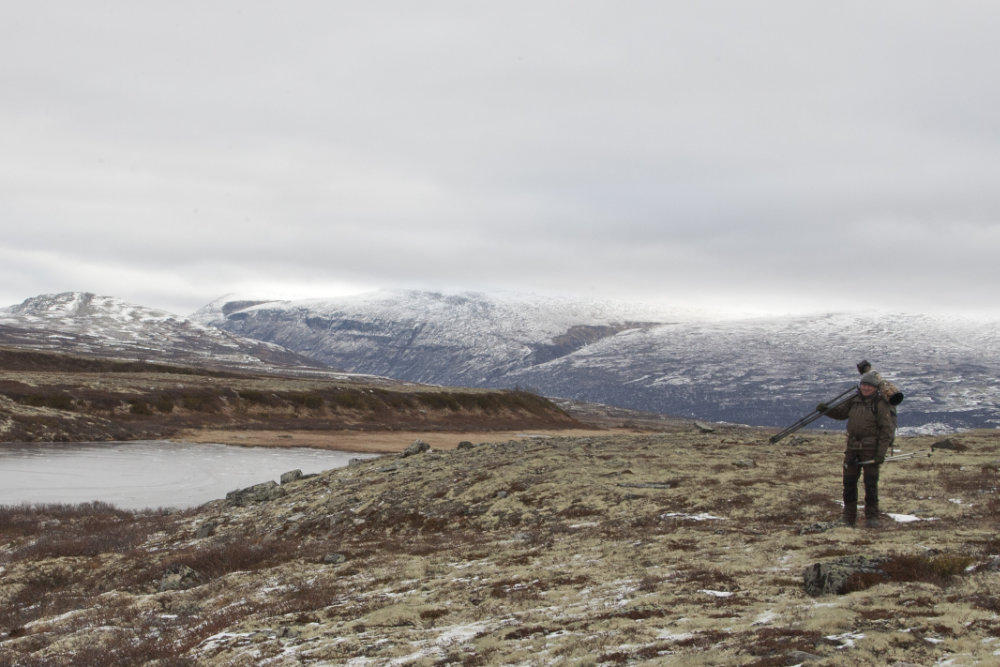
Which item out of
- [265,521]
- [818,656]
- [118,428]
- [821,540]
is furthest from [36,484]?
[818,656]

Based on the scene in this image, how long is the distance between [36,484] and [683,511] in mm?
53087

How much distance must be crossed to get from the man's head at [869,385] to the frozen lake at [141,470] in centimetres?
4300

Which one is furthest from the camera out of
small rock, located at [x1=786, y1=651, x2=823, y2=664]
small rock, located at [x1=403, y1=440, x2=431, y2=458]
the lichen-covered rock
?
small rock, located at [x1=403, y1=440, x2=431, y2=458]

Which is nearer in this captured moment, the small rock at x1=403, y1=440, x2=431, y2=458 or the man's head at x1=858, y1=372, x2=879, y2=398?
the man's head at x1=858, y1=372, x2=879, y2=398

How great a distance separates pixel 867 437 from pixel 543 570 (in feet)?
32.1

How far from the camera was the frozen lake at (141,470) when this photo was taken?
175 feet

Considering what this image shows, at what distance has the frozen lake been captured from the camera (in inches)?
2101

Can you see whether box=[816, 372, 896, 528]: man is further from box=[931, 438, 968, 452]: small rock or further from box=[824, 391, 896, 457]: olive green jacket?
box=[931, 438, 968, 452]: small rock

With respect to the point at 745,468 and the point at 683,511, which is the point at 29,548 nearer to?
the point at 683,511

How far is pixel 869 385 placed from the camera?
20.8 metres

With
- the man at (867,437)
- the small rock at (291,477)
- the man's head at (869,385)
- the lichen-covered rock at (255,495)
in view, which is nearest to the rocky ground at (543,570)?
the lichen-covered rock at (255,495)

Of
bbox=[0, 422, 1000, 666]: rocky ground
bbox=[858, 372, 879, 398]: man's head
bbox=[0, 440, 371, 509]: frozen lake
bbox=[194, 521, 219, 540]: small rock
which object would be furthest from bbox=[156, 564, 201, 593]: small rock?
bbox=[0, 440, 371, 509]: frozen lake

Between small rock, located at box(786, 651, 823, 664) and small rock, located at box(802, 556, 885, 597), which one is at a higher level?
small rock, located at box(786, 651, 823, 664)

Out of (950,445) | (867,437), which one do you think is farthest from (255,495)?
(950,445)
